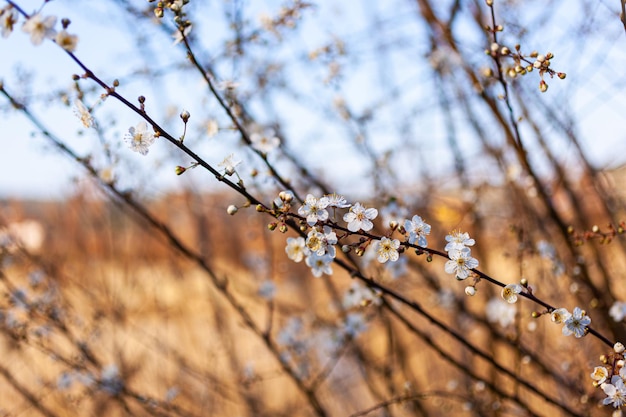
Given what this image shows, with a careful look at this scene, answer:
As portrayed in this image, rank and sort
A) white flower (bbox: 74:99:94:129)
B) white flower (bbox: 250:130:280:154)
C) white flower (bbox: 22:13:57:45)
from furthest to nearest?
white flower (bbox: 250:130:280:154) → white flower (bbox: 74:99:94:129) → white flower (bbox: 22:13:57:45)

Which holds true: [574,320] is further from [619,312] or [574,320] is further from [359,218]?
[619,312]

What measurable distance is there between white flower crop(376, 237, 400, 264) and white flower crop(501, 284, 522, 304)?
1.09ft

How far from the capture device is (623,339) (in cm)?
269

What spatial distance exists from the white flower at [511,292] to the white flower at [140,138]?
1.08 metres

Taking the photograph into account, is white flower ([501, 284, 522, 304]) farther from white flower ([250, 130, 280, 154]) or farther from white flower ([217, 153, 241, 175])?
white flower ([250, 130, 280, 154])

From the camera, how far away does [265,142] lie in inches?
103

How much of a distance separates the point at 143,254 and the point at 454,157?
10.1 ft

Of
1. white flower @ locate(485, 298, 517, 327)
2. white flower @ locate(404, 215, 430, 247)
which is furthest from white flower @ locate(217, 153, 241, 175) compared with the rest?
white flower @ locate(485, 298, 517, 327)

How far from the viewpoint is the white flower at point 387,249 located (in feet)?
5.17

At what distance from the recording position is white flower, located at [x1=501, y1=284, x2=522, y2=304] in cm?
160

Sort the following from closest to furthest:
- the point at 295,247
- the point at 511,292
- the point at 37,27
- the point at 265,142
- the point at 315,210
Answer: the point at 37,27, the point at 315,210, the point at 511,292, the point at 295,247, the point at 265,142

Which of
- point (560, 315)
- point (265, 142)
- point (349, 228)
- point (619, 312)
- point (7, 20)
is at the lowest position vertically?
point (7, 20)

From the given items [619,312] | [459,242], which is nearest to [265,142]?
[459,242]

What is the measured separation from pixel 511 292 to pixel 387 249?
0.38 metres
